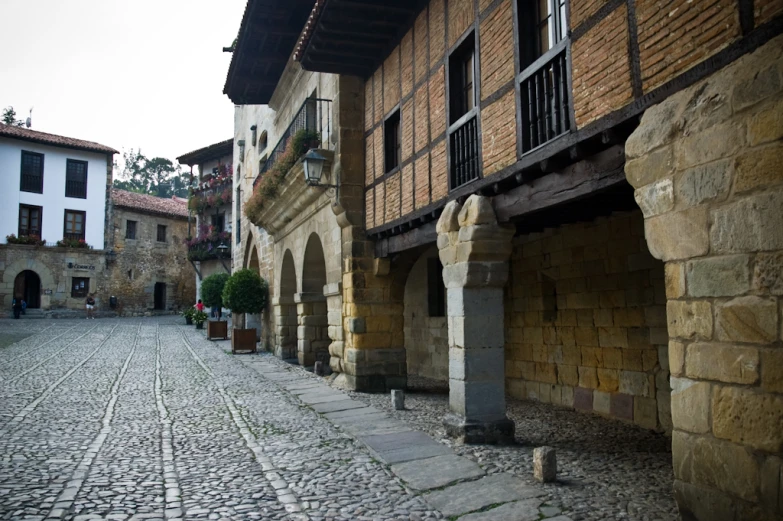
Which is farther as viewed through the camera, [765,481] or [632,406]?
[632,406]

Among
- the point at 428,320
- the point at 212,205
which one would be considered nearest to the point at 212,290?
the point at 212,205

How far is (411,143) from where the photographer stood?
757 cm

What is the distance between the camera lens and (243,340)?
15711mm

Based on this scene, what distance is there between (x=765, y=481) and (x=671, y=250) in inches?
50.2

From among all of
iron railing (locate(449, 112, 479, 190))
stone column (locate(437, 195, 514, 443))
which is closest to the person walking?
iron railing (locate(449, 112, 479, 190))

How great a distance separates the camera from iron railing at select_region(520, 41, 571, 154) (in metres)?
4.62

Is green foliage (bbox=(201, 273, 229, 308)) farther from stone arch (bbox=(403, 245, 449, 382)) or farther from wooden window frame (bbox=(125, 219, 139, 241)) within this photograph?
wooden window frame (bbox=(125, 219, 139, 241))

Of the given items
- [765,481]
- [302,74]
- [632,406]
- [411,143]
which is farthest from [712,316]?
[302,74]

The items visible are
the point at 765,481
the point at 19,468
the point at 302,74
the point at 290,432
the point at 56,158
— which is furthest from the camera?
the point at 56,158

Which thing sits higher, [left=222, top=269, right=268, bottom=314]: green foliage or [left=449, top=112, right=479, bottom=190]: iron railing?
[left=449, top=112, right=479, bottom=190]: iron railing

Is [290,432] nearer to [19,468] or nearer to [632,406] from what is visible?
[19,468]

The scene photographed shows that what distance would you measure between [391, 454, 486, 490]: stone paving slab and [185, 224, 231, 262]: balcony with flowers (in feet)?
85.7

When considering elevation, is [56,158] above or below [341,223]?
above

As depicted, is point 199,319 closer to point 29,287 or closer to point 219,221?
point 219,221
